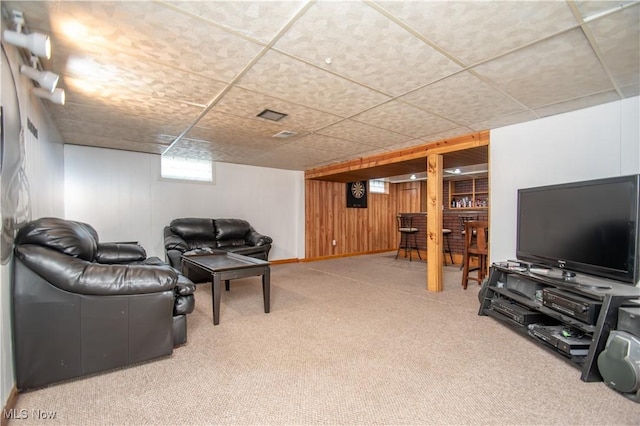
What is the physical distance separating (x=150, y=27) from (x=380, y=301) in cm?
333

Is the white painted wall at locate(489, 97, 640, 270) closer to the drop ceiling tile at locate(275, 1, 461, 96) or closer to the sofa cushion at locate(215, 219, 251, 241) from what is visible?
the drop ceiling tile at locate(275, 1, 461, 96)

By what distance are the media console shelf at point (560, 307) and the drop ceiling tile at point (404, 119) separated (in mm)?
1674

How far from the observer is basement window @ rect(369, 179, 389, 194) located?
8.16 meters

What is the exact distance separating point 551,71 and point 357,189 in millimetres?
5605

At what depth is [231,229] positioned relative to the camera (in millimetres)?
5285

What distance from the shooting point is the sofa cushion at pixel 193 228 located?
4.81m

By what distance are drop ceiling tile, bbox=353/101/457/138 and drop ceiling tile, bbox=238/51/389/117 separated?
0.18 m

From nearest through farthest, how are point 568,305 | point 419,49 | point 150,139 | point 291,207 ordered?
point 419,49 → point 568,305 → point 150,139 → point 291,207

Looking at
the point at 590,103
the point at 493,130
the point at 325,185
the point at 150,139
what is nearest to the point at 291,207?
the point at 325,185

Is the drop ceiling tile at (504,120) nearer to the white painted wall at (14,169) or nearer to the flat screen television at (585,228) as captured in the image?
the flat screen television at (585,228)

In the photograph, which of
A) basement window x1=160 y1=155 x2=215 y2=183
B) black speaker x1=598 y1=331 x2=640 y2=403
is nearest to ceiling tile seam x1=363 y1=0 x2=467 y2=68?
black speaker x1=598 y1=331 x2=640 y2=403

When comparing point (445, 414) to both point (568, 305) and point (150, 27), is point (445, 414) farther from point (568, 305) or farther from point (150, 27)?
point (150, 27)

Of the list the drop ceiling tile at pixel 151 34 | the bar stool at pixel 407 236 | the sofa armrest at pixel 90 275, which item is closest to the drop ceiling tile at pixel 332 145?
the drop ceiling tile at pixel 151 34

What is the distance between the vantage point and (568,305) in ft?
6.75
